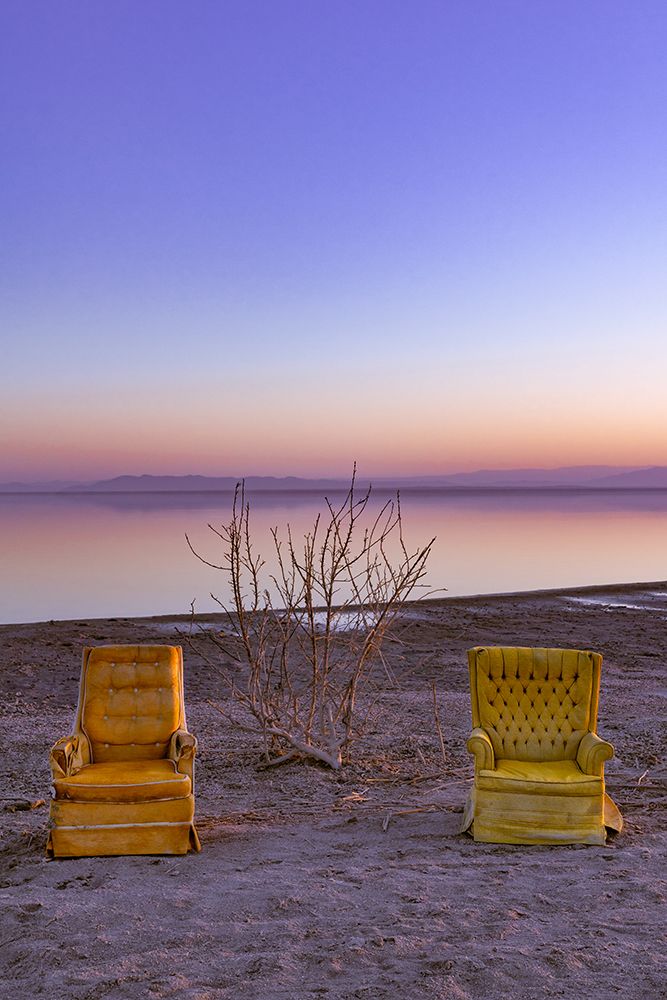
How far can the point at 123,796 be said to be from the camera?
16.7 ft

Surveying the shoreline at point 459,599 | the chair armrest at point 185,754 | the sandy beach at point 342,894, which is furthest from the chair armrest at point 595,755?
the shoreline at point 459,599

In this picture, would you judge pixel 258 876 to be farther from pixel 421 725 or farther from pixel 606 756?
pixel 421 725

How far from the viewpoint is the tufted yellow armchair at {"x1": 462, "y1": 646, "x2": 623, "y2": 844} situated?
5270 mm

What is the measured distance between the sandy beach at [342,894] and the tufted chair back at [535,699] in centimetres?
60

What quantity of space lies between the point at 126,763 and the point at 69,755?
17.0 inches

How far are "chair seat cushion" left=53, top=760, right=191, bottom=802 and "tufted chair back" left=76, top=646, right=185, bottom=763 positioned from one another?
445mm

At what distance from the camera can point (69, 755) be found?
17.6 feet

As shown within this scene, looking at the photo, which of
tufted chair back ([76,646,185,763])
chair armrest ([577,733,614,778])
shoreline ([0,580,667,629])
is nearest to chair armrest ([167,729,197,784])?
tufted chair back ([76,646,185,763])

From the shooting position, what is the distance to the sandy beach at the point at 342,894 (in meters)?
3.67

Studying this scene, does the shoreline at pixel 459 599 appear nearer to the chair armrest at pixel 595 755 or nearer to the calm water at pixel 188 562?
the calm water at pixel 188 562

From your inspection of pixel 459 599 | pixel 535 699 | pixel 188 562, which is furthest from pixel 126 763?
pixel 188 562

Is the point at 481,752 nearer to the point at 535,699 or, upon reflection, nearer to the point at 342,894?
the point at 535,699

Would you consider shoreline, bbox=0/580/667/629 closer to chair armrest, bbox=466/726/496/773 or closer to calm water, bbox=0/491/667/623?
calm water, bbox=0/491/667/623

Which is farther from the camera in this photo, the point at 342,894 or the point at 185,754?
the point at 185,754
